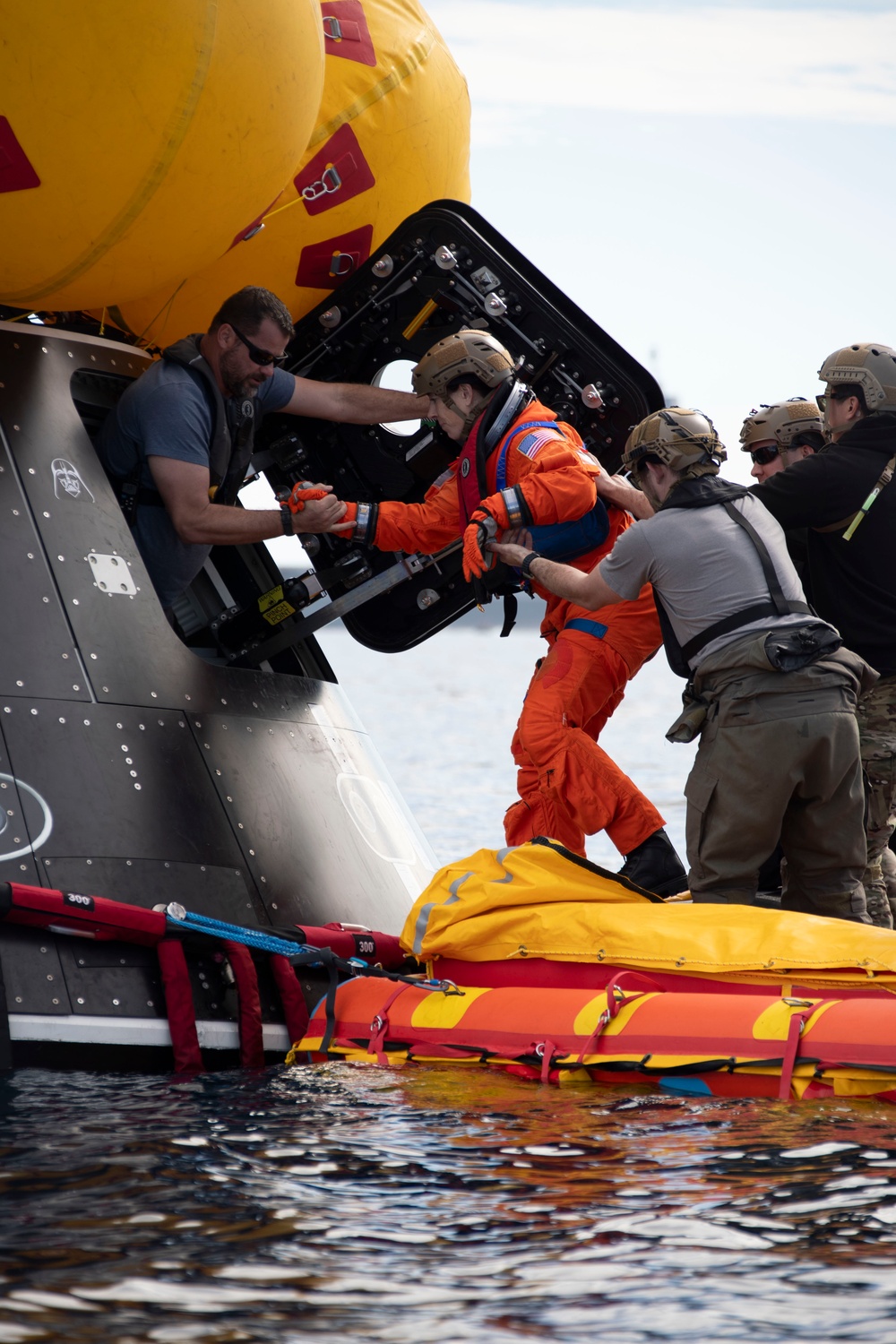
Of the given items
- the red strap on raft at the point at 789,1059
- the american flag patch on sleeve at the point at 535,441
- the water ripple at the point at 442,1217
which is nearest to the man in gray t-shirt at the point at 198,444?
the american flag patch on sleeve at the point at 535,441

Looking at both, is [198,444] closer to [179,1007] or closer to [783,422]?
[179,1007]

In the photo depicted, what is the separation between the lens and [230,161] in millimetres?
4055

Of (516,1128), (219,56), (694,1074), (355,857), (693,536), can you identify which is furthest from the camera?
(355,857)

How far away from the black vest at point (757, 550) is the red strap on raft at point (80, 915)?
5.49ft

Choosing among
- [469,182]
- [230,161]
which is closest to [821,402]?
[469,182]

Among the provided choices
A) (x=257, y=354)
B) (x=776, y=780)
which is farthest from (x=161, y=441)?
(x=776, y=780)

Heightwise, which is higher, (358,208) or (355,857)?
(358,208)

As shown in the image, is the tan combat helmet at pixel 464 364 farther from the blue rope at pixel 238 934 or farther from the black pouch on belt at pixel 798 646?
the blue rope at pixel 238 934

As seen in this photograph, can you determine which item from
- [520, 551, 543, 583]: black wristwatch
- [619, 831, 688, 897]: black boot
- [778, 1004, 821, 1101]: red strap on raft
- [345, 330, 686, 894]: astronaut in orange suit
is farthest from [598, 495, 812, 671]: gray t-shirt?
[778, 1004, 821, 1101]: red strap on raft

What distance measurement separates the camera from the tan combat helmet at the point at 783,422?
545 cm

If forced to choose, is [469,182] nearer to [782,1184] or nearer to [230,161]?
[230,161]

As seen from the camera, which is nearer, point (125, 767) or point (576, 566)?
point (125, 767)

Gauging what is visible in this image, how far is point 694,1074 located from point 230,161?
2.68 meters

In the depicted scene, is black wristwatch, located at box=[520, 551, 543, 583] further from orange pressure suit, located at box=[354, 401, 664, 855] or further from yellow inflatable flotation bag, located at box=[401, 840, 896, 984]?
yellow inflatable flotation bag, located at box=[401, 840, 896, 984]
